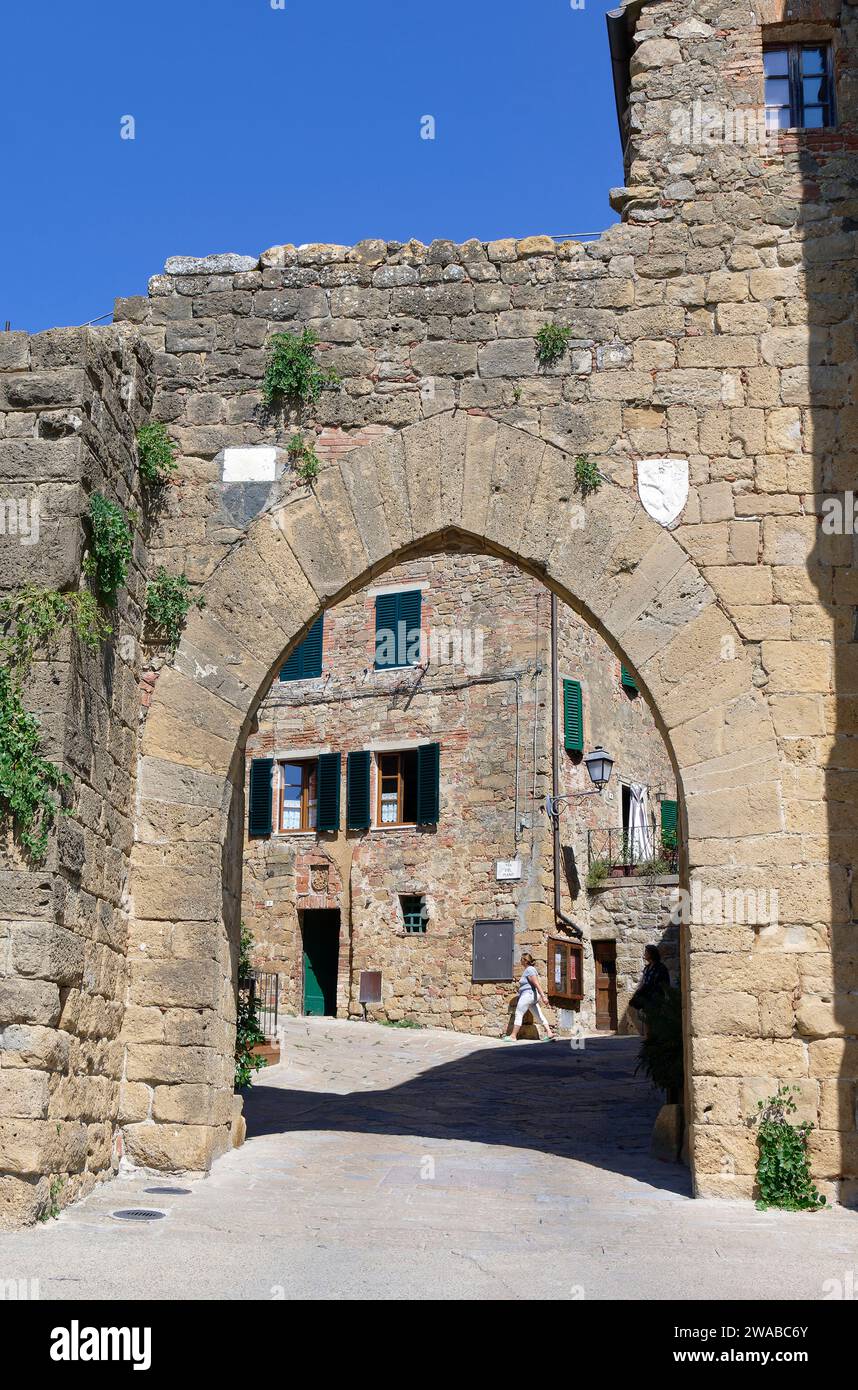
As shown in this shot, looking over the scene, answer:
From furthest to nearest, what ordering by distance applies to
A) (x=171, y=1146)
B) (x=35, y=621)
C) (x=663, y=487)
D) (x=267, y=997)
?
1. (x=267, y=997)
2. (x=663, y=487)
3. (x=171, y=1146)
4. (x=35, y=621)

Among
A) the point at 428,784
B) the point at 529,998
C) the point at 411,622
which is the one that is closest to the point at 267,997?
the point at 428,784

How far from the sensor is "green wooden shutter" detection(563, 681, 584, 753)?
66.4 ft

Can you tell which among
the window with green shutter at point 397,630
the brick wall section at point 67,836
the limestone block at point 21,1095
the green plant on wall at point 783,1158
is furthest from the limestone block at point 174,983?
the window with green shutter at point 397,630

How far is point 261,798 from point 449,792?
344cm

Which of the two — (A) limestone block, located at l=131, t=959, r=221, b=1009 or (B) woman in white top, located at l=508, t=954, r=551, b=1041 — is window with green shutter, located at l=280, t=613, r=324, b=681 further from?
(A) limestone block, located at l=131, t=959, r=221, b=1009

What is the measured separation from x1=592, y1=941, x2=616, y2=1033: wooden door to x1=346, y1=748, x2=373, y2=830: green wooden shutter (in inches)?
154

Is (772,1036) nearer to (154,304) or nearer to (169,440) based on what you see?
(169,440)

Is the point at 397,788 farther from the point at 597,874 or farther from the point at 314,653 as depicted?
the point at 597,874

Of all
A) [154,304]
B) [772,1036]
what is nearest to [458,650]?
[154,304]

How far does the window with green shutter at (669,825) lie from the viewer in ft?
67.5

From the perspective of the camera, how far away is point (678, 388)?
7.70 m

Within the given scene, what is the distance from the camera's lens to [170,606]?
7727 millimetres

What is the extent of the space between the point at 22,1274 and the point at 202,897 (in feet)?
8.76

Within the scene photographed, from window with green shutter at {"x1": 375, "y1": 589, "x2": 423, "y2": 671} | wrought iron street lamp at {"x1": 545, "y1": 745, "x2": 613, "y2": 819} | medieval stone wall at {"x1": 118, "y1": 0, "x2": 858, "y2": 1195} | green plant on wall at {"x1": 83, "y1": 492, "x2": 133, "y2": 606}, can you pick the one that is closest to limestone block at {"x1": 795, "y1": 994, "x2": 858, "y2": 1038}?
medieval stone wall at {"x1": 118, "y1": 0, "x2": 858, "y2": 1195}
